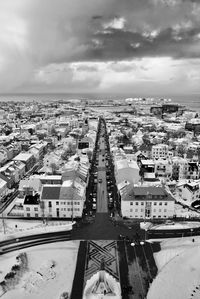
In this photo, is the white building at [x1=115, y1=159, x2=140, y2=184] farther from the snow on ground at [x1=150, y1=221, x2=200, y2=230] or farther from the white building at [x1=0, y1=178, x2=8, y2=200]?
the white building at [x1=0, y1=178, x2=8, y2=200]

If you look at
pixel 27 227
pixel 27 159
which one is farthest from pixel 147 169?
pixel 27 227

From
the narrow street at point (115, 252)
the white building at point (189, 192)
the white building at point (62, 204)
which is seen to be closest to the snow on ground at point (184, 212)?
the white building at point (189, 192)

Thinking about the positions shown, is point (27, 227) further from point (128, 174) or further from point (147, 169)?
point (147, 169)

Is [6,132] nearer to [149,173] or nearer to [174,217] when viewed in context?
[149,173]

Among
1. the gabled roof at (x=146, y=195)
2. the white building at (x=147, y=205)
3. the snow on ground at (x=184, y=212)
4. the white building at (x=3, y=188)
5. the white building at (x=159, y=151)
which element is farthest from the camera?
the white building at (x=159, y=151)

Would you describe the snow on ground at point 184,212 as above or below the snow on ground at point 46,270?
above

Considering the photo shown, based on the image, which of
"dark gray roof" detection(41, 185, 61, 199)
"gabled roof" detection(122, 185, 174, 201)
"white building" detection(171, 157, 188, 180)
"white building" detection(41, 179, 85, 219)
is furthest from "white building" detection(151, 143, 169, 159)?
"dark gray roof" detection(41, 185, 61, 199)

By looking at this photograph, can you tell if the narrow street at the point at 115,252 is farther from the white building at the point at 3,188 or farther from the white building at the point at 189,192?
the white building at the point at 3,188
